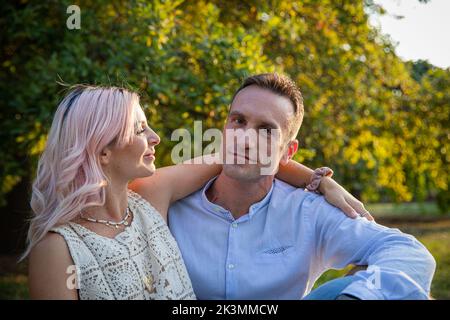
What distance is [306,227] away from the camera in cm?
302

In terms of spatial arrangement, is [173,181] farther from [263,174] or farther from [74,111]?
[74,111]

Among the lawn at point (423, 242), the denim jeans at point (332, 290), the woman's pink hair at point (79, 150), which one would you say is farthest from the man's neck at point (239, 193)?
the lawn at point (423, 242)

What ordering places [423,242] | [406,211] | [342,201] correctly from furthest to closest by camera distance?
[406,211]
[423,242]
[342,201]

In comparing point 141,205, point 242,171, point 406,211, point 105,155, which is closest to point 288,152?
point 242,171

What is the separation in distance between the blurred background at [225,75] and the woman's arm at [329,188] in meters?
1.46

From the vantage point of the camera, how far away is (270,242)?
3049 millimetres

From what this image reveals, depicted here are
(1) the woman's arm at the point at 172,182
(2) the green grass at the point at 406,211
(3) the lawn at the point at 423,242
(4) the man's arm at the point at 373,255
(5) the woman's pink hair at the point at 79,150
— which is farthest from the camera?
(2) the green grass at the point at 406,211

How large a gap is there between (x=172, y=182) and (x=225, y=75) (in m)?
2.11

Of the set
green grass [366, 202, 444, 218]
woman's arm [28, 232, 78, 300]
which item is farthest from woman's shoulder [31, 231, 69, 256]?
green grass [366, 202, 444, 218]

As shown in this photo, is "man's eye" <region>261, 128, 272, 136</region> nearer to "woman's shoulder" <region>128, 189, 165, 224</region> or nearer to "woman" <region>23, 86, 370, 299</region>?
"woman" <region>23, 86, 370, 299</region>

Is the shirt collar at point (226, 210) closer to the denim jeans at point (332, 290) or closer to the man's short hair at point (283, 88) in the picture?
the man's short hair at point (283, 88)

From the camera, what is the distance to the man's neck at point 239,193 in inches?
124

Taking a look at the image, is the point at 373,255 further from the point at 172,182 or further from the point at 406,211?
the point at 406,211
